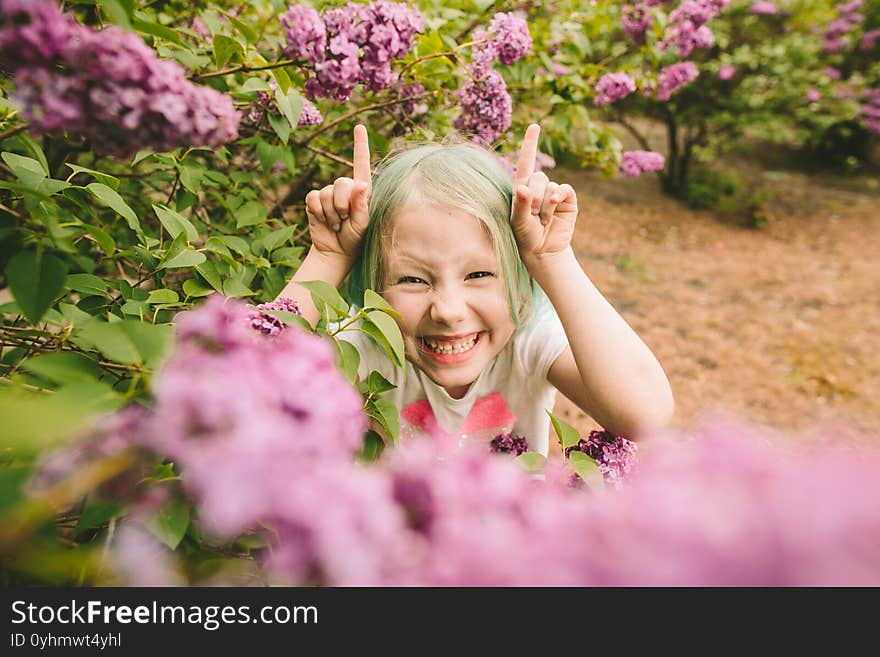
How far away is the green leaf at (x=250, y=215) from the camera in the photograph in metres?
1.56

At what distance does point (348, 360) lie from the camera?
88cm

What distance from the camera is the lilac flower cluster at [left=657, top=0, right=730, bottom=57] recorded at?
8.73ft

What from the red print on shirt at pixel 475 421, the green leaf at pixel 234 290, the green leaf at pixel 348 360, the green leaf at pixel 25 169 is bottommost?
the red print on shirt at pixel 475 421

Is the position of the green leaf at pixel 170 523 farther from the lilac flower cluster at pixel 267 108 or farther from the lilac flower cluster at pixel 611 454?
the lilac flower cluster at pixel 267 108

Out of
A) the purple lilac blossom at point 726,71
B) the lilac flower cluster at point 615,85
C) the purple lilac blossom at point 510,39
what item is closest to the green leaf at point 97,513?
the purple lilac blossom at point 510,39

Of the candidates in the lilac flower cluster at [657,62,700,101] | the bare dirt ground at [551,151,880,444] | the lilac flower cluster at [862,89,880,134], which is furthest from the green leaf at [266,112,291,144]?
the lilac flower cluster at [862,89,880,134]

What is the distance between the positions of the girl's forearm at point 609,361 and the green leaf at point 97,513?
961 millimetres

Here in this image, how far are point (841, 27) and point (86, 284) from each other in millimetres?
9412

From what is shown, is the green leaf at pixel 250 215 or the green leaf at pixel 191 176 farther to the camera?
the green leaf at pixel 250 215

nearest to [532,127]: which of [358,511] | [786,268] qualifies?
[358,511]

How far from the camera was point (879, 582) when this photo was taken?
291 millimetres

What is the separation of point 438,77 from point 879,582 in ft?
6.20

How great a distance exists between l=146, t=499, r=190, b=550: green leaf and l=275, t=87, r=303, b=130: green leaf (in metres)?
0.76
